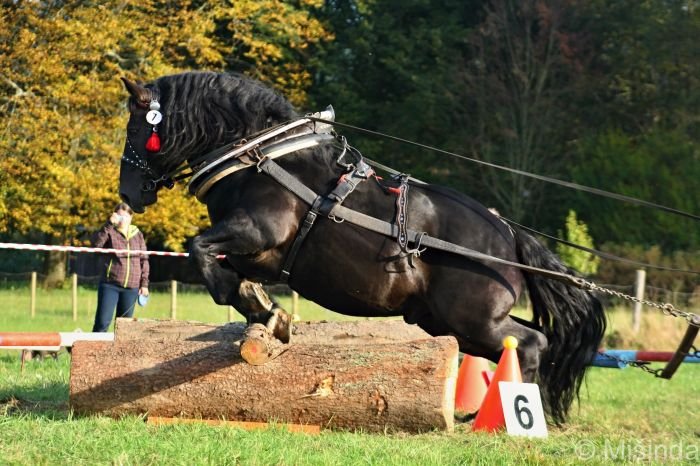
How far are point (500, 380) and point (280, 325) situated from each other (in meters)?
1.52

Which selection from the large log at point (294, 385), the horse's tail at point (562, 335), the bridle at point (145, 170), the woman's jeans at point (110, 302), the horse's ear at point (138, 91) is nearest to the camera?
the large log at point (294, 385)

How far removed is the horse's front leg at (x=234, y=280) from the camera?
671 centimetres

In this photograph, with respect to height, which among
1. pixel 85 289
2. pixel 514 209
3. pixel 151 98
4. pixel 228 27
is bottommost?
pixel 85 289

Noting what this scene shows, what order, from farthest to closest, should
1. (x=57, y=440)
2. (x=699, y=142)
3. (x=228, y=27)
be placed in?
(x=699, y=142)
(x=228, y=27)
(x=57, y=440)

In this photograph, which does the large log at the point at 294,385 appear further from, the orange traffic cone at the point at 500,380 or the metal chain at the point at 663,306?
the metal chain at the point at 663,306

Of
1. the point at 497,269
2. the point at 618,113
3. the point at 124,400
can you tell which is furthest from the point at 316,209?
the point at 618,113

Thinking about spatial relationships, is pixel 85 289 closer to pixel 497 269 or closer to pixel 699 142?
pixel 699 142

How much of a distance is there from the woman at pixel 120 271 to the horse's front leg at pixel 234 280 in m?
5.73

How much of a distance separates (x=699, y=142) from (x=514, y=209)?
5.83 m

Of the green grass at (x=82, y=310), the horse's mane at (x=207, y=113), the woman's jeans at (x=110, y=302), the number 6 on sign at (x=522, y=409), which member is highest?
the horse's mane at (x=207, y=113)

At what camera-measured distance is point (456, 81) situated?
33125mm

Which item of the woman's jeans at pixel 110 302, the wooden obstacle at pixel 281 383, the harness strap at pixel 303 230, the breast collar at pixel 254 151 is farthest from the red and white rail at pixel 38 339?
the harness strap at pixel 303 230

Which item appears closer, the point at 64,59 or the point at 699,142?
the point at 64,59

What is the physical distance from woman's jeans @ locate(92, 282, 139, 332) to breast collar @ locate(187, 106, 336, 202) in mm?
5557
